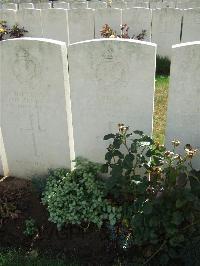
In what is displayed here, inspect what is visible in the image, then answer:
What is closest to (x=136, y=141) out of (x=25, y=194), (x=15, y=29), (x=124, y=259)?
(x=124, y=259)

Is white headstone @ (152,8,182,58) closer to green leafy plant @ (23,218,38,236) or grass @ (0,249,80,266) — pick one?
green leafy plant @ (23,218,38,236)

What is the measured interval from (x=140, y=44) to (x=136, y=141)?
93 cm

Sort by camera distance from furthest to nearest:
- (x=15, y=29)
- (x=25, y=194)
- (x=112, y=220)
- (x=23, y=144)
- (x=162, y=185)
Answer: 1. (x=15, y=29)
2. (x=23, y=144)
3. (x=25, y=194)
4. (x=112, y=220)
5. (x=162, y=185)

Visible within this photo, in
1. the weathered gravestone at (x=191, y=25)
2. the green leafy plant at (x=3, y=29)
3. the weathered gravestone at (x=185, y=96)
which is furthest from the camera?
the green leafy plant at (x=3, y=29)

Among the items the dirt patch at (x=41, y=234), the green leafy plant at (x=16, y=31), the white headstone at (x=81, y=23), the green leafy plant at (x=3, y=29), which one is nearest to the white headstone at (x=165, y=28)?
the white headstone at (x=81, y=23)

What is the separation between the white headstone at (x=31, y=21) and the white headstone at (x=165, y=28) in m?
2.94

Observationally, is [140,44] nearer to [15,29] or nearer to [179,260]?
[179,260]

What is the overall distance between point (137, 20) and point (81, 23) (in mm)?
1386

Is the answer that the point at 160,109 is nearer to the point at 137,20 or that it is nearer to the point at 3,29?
the point at 137,20

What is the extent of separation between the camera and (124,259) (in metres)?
3.48

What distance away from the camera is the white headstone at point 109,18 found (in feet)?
28.0

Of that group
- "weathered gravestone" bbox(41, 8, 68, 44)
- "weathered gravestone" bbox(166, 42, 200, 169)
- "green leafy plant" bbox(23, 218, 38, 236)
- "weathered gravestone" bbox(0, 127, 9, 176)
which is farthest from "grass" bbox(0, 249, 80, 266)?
"weathered gravestone" bbox(41, 8, 68, 44)

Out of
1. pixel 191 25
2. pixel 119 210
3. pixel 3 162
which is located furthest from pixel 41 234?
pixel 191 25

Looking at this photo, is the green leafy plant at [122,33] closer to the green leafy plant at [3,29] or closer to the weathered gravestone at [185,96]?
the green leafy plant at [3,29]
